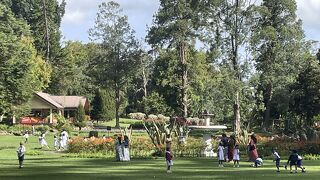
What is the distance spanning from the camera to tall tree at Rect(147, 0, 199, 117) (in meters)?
62.3

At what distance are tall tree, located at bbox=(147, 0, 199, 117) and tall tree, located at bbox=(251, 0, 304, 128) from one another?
8311mm

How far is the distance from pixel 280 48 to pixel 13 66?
3221cm

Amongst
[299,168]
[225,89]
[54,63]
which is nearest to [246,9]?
[225,89]

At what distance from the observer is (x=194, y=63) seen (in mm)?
78875

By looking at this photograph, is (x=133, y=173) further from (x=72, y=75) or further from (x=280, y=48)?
(x=72, y=75)

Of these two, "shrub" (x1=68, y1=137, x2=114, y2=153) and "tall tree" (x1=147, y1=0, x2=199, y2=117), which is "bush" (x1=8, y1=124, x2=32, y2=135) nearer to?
"tall tree" (x1=147, y1=0, x2=199, y2=117)

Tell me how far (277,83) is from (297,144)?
27201mm

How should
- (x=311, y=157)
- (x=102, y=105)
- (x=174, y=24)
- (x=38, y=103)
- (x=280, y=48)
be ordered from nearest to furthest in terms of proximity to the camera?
(x=311, y=157) < (x=174, y=24) < (x=280, y=48) < (x=38, y=103) < (x=102, y=105)

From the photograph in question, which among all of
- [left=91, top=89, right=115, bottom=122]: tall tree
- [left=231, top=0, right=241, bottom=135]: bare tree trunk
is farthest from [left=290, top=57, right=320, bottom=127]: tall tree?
[left=91, top=89, right=115, bottom=122]: tall tree

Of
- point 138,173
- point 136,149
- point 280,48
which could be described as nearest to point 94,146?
point 136,149

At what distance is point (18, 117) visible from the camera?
7475 cm

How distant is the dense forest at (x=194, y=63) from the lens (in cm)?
5422

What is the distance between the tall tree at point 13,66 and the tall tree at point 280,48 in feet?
90.2

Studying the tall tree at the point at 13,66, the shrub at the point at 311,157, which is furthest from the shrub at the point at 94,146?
the tall tree at the point at 13,66
